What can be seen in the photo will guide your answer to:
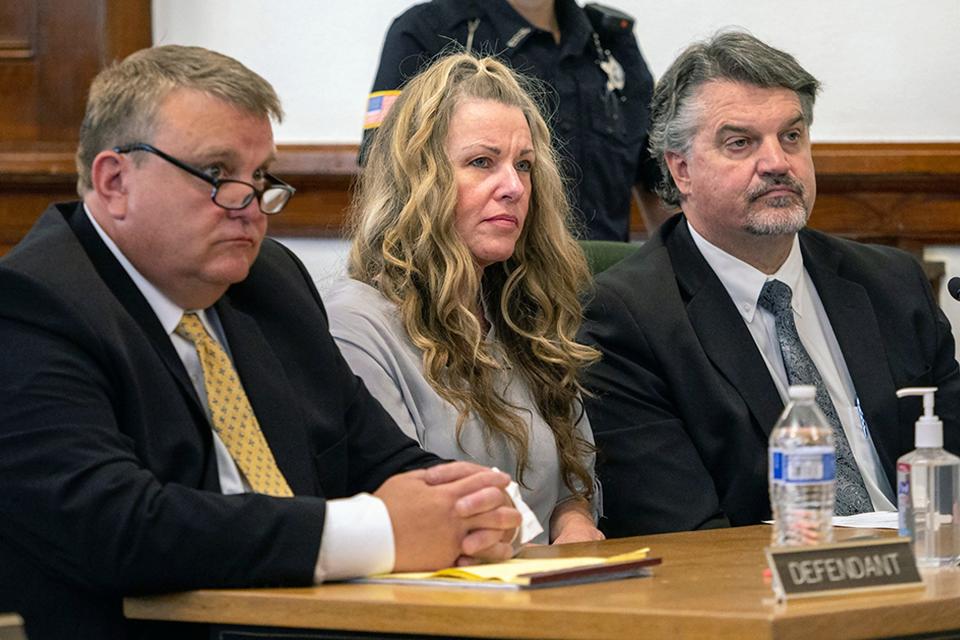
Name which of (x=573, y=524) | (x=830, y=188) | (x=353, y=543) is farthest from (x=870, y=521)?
(x=830, y=188)

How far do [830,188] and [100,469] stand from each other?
2.82m

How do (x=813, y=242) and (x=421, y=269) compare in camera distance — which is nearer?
(x=421, y=269)

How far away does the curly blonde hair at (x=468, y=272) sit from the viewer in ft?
8.61

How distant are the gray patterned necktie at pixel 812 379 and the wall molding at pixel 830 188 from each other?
1256mm

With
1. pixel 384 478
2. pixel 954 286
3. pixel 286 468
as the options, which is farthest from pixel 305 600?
pixel 954 286

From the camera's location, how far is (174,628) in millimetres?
1856

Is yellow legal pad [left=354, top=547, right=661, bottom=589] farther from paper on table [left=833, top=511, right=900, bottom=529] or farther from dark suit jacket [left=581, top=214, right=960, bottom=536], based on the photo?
dark suit jacket [left=581, top=214, right=960, bottom=536]

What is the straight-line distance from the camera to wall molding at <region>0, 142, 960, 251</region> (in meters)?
4.11

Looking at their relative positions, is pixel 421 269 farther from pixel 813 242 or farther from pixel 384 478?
pixel 813 242

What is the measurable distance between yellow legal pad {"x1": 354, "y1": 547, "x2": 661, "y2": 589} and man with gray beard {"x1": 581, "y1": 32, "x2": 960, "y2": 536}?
0.76 meters

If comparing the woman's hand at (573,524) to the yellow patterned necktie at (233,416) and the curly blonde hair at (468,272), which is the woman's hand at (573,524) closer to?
the curly blonde hair at (468,272)

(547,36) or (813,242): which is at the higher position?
(547,36)

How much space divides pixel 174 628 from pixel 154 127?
2.01 ft

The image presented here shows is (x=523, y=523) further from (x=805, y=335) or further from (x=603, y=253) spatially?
(x=603, y=253)
